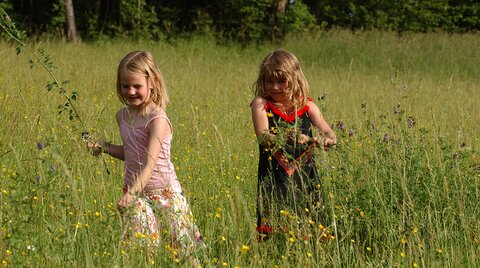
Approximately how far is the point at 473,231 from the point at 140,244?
1.65m

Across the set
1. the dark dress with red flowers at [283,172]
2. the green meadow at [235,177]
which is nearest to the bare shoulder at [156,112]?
the green meadow at [235,177]

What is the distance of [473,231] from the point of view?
3.53 metres

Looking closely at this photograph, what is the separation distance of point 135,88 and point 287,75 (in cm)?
80

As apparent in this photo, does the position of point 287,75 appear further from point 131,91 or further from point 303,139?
point 131,91

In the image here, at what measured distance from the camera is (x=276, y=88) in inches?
148

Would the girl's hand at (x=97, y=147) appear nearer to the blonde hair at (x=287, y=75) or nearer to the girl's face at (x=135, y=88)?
the girl's face at (x=135, y=88)

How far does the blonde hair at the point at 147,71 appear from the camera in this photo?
3428mm

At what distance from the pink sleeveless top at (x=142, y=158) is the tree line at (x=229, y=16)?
51.5 ft

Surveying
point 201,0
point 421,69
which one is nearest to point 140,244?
point 421,69

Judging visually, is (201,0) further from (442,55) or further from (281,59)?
(281,59)

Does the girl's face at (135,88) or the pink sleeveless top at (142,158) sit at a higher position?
the girl's face at (135,88)

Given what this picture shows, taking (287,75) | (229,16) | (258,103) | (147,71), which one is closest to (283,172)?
(258,103)

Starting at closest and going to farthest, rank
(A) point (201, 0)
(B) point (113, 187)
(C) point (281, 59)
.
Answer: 1. (C) point (281, 59)
2. (B) point (113, 187)
3. (A) point (201, 0)

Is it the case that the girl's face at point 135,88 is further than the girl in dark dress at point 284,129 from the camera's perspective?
No
